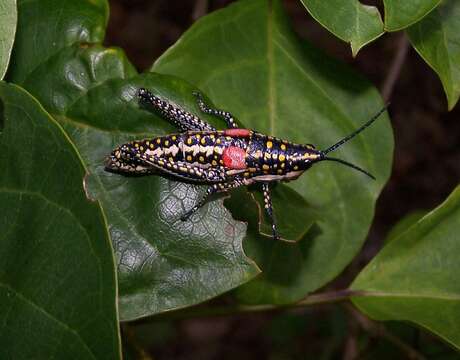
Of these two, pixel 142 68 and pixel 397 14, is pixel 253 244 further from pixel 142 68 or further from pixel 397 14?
pixel 142 68

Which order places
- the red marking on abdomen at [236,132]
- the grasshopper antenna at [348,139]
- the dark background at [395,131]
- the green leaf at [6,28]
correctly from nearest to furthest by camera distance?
the green leaf at [6,28] → the red marking on abdomen at [236,132] → the grasshopper antenna at [348,139] → the dark background at [395,131]

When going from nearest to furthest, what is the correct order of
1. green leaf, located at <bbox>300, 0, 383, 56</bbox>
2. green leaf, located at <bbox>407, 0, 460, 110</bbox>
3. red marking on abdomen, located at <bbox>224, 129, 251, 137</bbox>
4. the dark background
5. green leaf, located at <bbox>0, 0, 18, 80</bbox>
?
green leaf, located at <bbox>0, 0, 18, 80</bbox>, green leaf, located at <bbox>300, 0, 383, 56</bbox>, green leaf, located at <bbox>407, 0, 460, 110</bbox>, red marking on abdomen, located at <bbox>224, 129, 251, 137</bbox>, the dark background

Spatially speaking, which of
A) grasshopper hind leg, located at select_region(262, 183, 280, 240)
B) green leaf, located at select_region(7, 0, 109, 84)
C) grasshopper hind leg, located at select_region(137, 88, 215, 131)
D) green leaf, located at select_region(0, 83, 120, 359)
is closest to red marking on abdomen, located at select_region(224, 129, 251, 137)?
grasshopper hind leg, located at select_region(137, 88, 215, 131)

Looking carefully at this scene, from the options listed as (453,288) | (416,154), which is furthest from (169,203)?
(416,154)

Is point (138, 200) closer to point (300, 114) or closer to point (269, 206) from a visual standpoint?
point (269, 206)

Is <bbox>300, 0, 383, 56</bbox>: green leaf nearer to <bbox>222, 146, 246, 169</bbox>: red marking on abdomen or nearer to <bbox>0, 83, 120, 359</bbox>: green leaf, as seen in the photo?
<bbox>222, 146, 246, 169</bbox>: red marking on abdomen

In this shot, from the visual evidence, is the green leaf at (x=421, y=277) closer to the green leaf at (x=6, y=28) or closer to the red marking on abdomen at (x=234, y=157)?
the red marking on abdomen at (x=234, y=157)

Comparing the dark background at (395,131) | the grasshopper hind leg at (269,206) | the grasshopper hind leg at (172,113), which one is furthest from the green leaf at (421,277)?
the dark background at (395,131)
